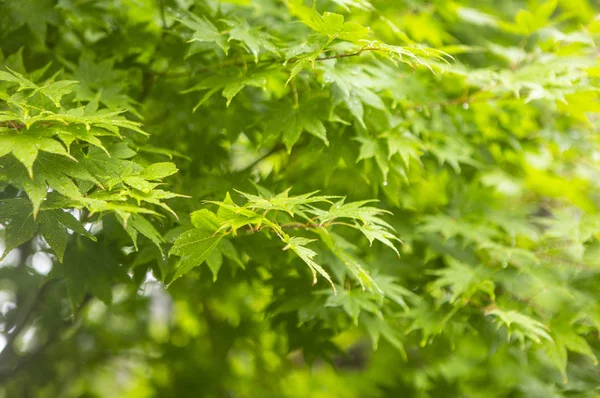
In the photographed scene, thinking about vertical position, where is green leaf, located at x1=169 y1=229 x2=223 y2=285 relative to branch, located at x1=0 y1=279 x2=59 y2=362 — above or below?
above

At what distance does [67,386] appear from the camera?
324cm

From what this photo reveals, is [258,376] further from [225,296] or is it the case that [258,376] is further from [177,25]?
[177,25]

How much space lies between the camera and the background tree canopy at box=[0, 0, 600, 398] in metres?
1.50

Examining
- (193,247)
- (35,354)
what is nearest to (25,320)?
(35,354)

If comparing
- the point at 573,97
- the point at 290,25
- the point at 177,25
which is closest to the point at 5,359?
the point at 177,25

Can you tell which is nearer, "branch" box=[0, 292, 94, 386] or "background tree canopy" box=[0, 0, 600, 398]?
"background tree canopy" box=[0, 0, 600, 398]

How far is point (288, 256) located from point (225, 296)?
33.0 inches

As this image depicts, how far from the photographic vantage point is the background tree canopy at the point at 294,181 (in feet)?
4.91

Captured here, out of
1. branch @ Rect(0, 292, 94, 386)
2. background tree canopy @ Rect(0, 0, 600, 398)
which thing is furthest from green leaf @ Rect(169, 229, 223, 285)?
branch @ Rect(0, 292, 94, 386)

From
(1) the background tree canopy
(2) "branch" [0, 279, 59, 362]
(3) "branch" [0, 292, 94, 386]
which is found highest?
(1) the background tree canopy

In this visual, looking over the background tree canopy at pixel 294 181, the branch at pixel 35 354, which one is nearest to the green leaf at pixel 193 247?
the background tree canopy at pixel 294 181

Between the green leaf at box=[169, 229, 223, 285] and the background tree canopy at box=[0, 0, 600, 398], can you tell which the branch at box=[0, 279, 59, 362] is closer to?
the background tree canopy at box=[0, 0, 600, 398]

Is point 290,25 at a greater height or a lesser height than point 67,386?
greater

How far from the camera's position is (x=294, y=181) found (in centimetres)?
214
